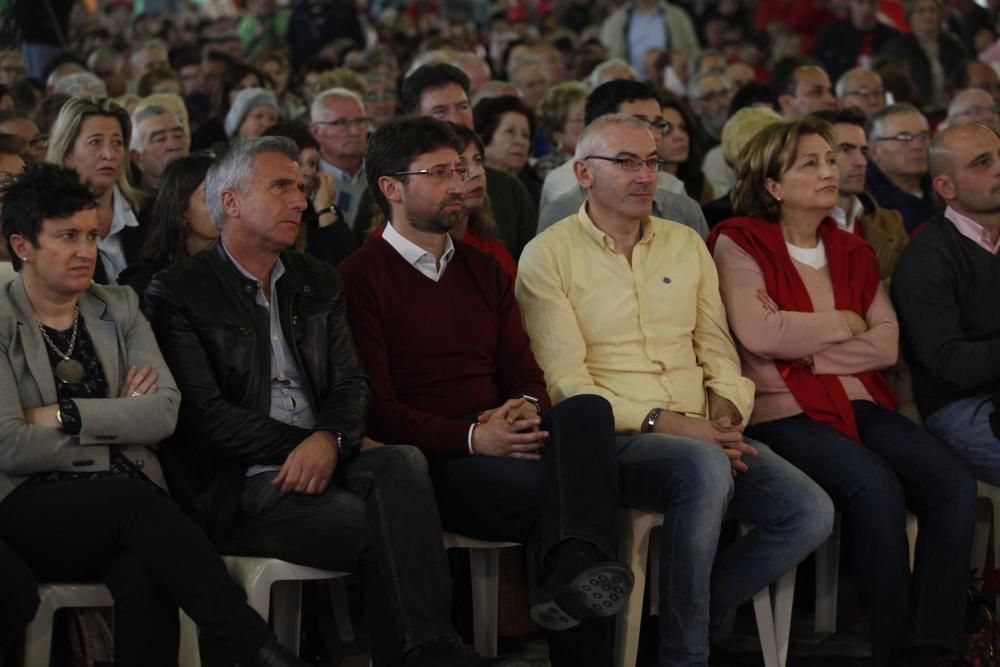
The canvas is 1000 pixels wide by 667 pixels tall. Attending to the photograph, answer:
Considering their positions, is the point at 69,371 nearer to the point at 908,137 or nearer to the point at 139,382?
the point at 139,382

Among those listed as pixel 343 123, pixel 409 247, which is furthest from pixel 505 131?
pixel 409 247

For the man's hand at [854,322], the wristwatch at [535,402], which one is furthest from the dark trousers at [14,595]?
the man's hand at [854,322]

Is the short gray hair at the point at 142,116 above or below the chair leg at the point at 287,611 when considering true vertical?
above

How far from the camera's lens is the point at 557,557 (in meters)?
3.83

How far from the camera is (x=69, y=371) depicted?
375cm

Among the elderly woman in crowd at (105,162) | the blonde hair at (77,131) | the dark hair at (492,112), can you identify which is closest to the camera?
the elderly woman in crowd at (105,162)

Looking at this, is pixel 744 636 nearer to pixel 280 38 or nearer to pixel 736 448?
pixel 736 448

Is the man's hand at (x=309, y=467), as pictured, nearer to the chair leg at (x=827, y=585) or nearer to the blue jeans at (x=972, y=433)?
the chair leg at (x=827, y=585)

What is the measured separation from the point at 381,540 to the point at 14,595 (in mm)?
861

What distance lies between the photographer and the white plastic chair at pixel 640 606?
406 cm

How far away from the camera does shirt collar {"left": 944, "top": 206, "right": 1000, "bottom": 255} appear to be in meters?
4.86

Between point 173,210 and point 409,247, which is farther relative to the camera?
point 173,210

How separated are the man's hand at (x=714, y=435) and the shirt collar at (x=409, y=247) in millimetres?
782

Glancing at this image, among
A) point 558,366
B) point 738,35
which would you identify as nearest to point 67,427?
point 558,366
